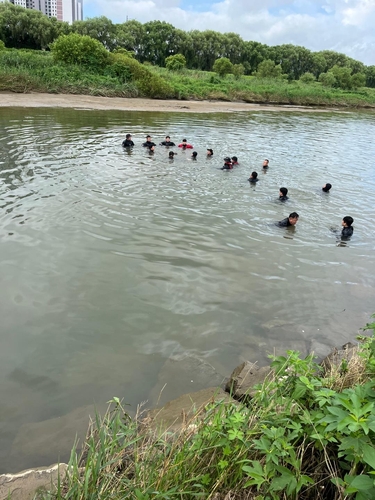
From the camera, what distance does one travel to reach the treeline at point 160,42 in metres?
62.3

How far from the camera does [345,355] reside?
4609mm

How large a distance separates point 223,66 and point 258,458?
57533 millimetres

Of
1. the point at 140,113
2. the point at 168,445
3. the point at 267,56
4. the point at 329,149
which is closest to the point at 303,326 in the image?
the point at 168,445

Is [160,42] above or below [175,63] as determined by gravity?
above

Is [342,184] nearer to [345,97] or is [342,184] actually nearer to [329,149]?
[329,149]

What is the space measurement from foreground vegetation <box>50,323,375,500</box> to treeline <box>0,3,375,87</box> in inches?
2511

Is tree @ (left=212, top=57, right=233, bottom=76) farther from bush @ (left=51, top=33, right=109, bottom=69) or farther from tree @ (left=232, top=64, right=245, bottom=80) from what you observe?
bush @ (left=51, top=33, right=109, bottom=69)

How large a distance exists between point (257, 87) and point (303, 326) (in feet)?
167

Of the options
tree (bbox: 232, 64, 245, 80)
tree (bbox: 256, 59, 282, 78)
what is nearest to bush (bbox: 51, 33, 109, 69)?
tree (bbox: 232, 64, 245, 80)

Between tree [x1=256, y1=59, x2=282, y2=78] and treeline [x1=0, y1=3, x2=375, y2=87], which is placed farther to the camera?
treeline [x1=0, y1=3, x2=375, y2=87]

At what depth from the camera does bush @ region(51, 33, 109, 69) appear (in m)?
34.9

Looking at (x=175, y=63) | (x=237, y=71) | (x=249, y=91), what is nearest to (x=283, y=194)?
(x=249, y=91)

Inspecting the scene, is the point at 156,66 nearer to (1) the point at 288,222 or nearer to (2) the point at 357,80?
(2) the point at 357,80

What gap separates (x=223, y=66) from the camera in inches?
2077
